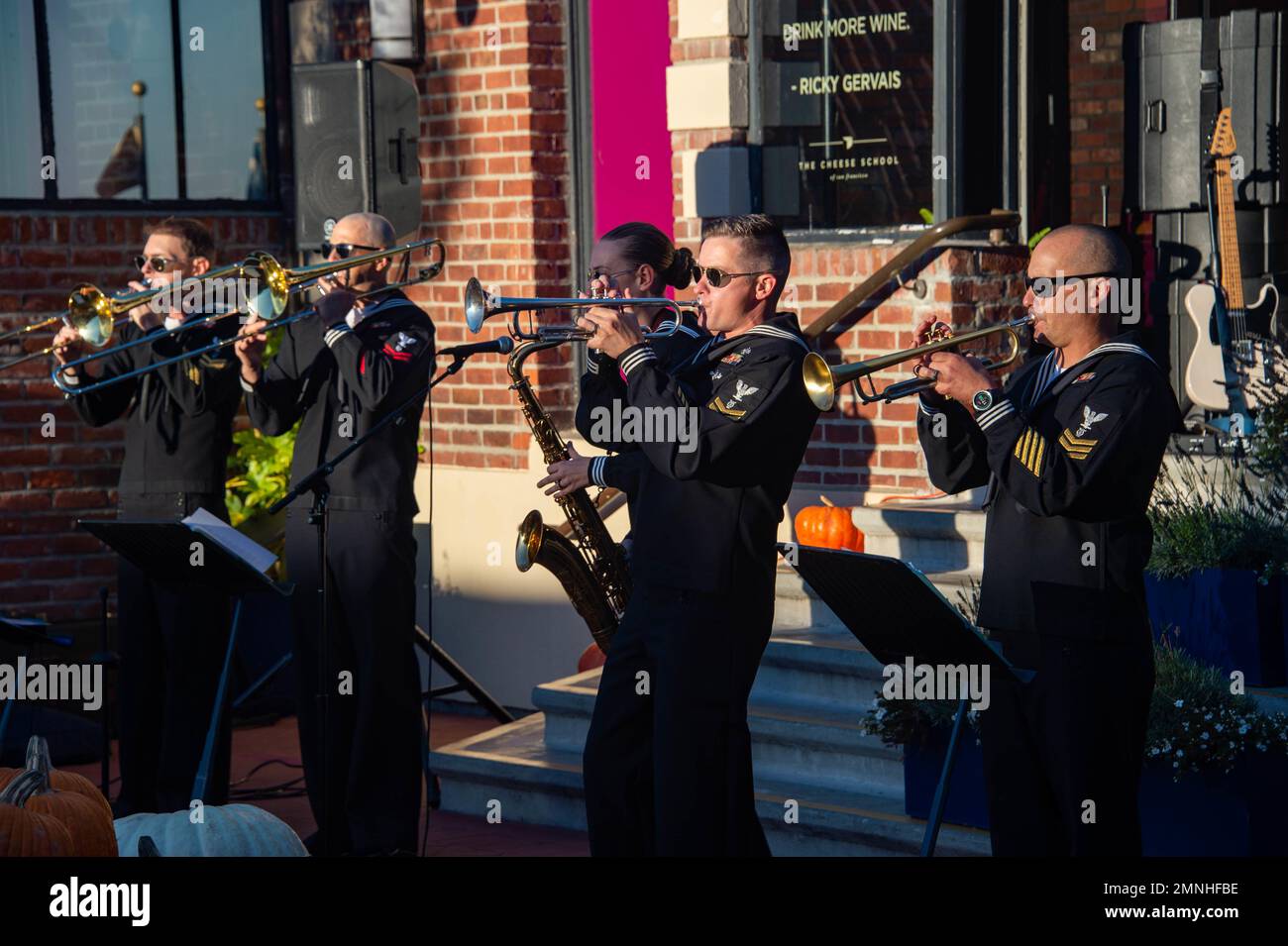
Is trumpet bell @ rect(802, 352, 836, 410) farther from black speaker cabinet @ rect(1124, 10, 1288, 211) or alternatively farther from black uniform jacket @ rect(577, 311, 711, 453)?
black speaker cabinet @ rect(1124, 10, 1288, 211)

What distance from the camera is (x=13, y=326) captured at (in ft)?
29.3

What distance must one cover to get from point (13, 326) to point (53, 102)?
1.29m

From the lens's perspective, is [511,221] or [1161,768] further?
[511,221]

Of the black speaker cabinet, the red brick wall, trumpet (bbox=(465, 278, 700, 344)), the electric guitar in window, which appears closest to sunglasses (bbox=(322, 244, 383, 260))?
trumpet (bbox=(465, 278, 700, 344))

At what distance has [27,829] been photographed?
155 inches

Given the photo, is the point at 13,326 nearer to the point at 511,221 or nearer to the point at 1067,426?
the point at 511,221

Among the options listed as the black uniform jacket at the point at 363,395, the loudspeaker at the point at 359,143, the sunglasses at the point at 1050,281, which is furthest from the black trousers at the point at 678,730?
the loudspeaker at the point at 359,143

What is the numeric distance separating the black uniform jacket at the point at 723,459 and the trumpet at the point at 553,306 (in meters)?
0.29

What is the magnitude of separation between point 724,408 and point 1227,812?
2072 mm

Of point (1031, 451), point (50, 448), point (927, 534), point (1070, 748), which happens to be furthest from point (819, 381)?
point (50, 448)

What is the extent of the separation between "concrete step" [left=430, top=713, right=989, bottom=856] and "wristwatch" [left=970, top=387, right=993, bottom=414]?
1.95 meters

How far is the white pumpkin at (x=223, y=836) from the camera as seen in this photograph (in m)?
4.31

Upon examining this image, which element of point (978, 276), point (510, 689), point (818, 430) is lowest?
point (510, 689)
